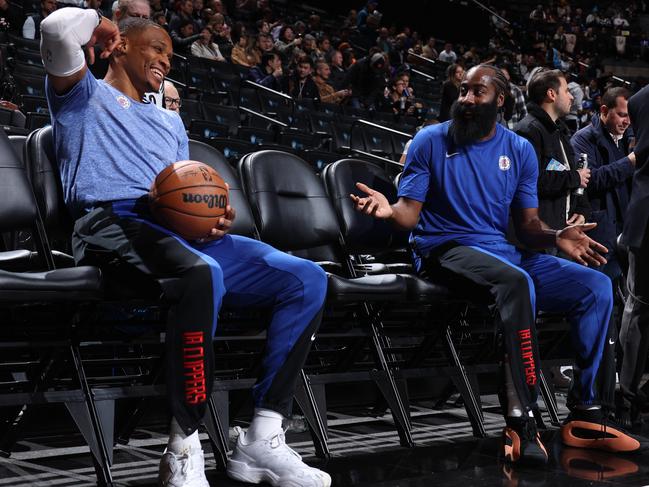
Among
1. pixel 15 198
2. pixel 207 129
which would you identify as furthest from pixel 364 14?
pixel 15 198

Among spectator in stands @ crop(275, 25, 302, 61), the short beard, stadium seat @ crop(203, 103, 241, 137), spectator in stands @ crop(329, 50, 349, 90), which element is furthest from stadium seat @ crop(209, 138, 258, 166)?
spectator in stands @ crop(275, 25, 302, 61)

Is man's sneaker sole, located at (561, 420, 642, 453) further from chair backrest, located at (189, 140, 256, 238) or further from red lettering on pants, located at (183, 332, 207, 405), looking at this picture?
red lettering on pants, located at (183, 332, 207, 405)

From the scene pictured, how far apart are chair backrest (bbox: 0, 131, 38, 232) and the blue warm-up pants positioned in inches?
10.0

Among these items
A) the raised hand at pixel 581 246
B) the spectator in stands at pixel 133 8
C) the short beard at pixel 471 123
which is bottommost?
the raised hand at pixel 581 246

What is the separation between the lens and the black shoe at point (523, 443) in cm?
249

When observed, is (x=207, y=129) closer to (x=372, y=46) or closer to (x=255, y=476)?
(x=255, y=476)

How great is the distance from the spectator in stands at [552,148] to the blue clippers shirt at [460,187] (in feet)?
1.52

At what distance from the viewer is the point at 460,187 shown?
3.04 metres

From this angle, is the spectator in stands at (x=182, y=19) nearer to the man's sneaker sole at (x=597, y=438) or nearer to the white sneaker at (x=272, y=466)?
the man's sneaker sole at (x=597, y=438)

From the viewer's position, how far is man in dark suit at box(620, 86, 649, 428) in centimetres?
314

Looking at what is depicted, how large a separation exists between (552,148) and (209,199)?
76.2 inches

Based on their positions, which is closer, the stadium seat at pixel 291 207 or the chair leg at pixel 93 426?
the chair leg at pixel 93 426

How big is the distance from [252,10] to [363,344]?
11010 mm

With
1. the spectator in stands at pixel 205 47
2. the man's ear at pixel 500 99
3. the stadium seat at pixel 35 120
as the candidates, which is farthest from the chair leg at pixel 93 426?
the spectator in stands at pixel 205 47
